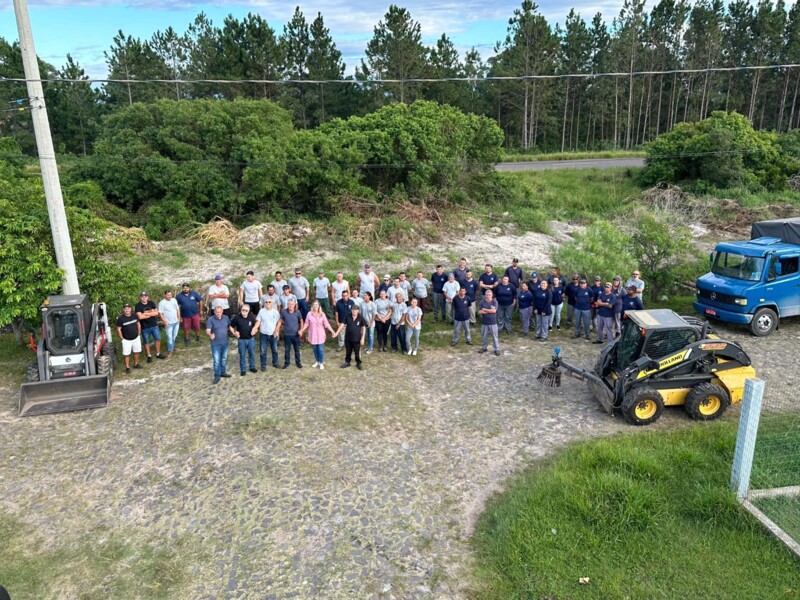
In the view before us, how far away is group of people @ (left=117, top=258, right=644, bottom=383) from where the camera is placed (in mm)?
12516

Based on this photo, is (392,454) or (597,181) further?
(597,181)

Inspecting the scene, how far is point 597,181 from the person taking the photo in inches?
1307

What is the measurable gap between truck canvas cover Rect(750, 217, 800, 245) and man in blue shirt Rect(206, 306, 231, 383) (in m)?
14.8

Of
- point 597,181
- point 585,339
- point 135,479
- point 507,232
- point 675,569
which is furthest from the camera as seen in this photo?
point 597,181

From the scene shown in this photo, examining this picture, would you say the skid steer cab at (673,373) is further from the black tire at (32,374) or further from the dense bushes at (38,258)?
the dense bushes at (38,258)

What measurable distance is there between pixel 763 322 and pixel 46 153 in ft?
55.5

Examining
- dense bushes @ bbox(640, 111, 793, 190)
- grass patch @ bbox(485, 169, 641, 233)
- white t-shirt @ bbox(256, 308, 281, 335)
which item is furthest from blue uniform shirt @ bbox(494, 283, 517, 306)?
dense bushes @ bbox(640, 111, 793, 190)

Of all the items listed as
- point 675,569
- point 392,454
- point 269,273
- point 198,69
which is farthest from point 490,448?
point 198,69

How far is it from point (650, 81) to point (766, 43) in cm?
933

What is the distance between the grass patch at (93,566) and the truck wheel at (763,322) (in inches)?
548

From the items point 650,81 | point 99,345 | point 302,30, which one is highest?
point 302,30

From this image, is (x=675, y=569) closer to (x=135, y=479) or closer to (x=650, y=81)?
(x=135, y=479)

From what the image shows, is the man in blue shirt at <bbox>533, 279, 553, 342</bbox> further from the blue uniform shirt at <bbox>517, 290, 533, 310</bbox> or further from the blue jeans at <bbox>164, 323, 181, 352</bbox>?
the blue jeans at <bbox>164, 323, 181, 352</bbox>

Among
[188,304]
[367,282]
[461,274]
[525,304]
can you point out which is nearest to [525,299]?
[525,304]
